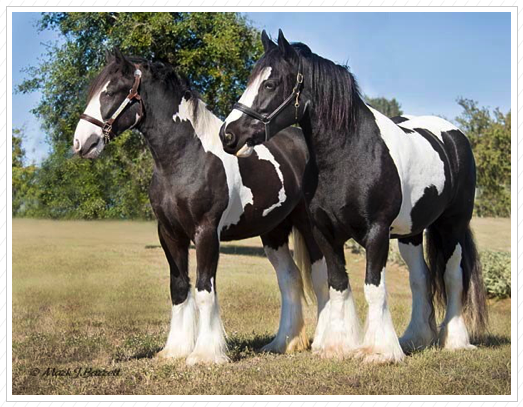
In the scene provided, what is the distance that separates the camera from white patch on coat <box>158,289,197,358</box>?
6277 millimetres

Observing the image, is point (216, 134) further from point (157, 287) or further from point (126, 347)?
point (157, 287)

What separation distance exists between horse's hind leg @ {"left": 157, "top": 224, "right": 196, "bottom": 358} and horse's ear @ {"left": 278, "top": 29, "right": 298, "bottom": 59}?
204cm

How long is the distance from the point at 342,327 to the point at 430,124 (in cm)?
262

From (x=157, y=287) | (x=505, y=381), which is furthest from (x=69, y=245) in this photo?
(x=505, y=381)

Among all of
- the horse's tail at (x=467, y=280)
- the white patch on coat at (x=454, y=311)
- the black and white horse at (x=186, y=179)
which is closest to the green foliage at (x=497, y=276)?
the horse's tail at (x=467, y=280)

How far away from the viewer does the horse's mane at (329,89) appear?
5730mm

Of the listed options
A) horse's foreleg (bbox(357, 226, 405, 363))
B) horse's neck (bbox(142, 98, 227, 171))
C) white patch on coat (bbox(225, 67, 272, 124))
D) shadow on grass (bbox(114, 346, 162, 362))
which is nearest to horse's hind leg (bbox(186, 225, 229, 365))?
horse's neck (bbox(142, 98, 227, 171))

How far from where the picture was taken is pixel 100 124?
19.1ft

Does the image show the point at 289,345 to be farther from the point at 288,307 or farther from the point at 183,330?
the point at 183,330

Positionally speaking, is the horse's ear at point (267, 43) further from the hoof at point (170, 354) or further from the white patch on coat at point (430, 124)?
the hoof at point (170, 354)

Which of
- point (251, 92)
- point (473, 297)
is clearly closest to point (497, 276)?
point (473, 297)

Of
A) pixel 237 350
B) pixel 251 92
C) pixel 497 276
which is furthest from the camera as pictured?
pixel 497 276

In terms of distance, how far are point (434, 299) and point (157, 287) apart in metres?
6.29

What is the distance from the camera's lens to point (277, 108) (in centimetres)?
554
